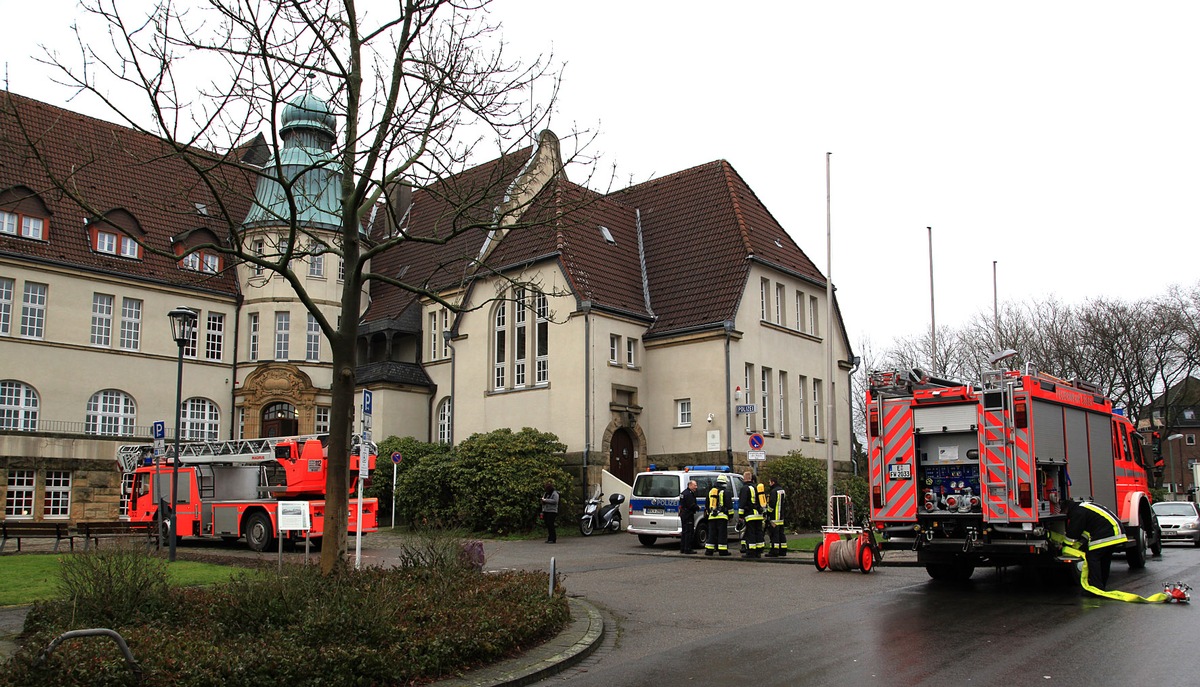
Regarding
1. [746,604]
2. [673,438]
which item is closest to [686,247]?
[673,438]

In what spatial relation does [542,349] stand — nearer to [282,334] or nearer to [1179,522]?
[282,334]

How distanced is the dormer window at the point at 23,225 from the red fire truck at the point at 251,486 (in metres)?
12.8

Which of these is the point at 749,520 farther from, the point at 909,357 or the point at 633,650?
the point at 909,357

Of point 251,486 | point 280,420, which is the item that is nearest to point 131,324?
point 280,420

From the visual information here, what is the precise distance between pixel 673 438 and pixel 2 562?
1973 cm

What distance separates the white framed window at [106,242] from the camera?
1382 inches

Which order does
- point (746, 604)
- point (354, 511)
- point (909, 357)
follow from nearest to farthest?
1. point (746, 604)
2. point (354, 511)
3. point (909, 357)

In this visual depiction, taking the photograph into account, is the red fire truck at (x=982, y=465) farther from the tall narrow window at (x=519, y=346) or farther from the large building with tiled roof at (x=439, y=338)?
the tall narrow window at (x=519, y=346)

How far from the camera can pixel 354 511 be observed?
22.8 metres

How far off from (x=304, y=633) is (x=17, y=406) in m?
29.6

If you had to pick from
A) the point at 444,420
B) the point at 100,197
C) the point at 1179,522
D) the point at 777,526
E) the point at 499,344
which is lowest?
the point at 1179,522

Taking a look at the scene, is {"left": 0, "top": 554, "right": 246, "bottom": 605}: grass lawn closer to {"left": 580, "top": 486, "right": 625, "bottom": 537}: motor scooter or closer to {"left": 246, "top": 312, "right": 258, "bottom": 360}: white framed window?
{"left": 580, "top": 486, "right": 625, "bottom": 537}: motor scooter

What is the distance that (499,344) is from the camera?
3378 cm

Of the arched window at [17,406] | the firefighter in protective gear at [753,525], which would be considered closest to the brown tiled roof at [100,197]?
the arched window at [17,406]
